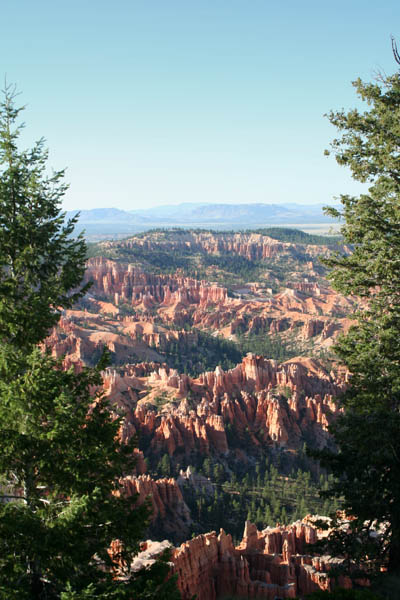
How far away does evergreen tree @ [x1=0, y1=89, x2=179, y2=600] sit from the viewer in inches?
385

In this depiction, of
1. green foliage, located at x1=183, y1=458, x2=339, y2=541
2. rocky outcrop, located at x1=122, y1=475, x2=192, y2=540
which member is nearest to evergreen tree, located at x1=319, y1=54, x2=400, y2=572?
rocky outcrop, located at x1=122, y1=475, x2=192, y2=540

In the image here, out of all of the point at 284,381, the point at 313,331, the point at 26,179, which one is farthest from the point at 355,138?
the point at 313,331

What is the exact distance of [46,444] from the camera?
10617mm

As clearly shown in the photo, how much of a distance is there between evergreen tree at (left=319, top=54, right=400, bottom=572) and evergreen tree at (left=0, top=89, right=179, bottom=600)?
650 centimetres

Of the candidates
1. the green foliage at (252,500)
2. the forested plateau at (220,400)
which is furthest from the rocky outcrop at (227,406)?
the green foliage at (252,500)

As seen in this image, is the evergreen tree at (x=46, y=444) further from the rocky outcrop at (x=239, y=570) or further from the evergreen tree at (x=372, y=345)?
the rocky outcrop at (x=239, y=570)

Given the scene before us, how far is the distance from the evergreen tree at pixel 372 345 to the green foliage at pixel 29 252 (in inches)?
355

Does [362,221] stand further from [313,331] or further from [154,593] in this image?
[313,331]

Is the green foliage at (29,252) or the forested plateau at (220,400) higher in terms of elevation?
the green foliage at (29,252)

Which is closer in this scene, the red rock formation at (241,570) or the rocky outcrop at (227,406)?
the red rock formation at (241,570)

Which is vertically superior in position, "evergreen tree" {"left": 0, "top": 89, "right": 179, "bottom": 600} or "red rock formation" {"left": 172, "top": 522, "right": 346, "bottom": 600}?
"evergreen tree" {"left": 0, "top": 89, "right": 179, "bottom": 600}

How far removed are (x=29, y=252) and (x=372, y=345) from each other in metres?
10.6

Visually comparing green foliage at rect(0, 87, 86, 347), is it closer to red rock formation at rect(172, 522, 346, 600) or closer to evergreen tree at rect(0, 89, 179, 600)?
evergreen tree at rect(0, 89, 179, 600)

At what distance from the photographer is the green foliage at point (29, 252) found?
11.2 m
